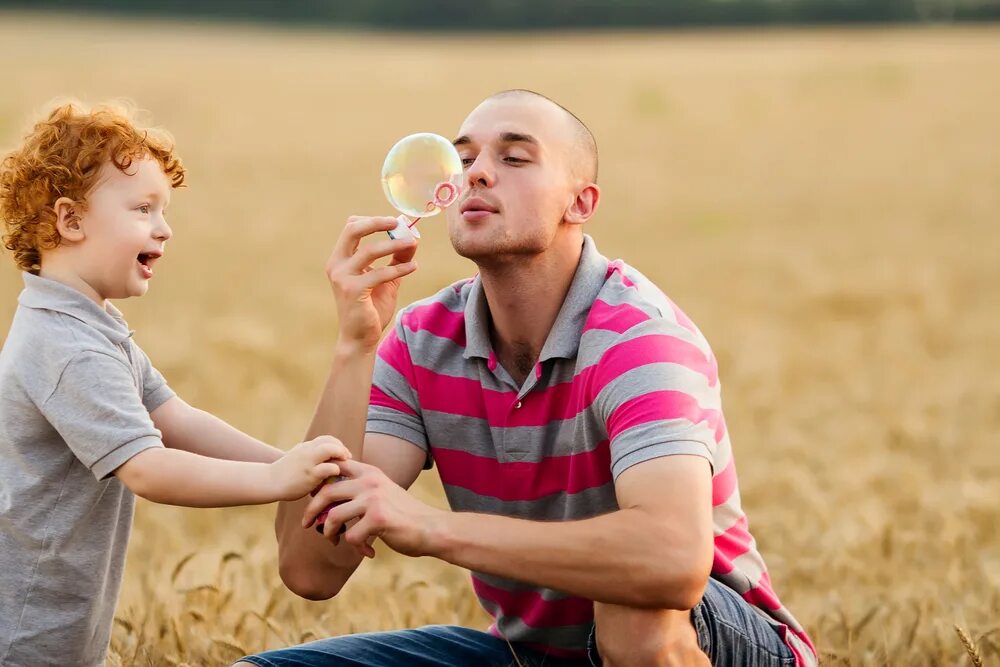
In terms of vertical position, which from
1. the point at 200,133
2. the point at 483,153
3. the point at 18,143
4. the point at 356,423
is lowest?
the point at 356,423

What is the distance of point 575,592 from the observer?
3.23 metres

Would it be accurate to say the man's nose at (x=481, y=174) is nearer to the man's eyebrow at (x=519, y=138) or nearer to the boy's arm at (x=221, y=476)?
the man's eyebrow at (x=519, y=138)

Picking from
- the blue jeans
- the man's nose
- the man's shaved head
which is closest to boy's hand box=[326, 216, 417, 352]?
the man's nose

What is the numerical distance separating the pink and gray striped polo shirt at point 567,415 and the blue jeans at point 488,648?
57mm

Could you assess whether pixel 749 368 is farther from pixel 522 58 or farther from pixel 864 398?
pixel 522 58

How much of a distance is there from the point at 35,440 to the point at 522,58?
33.0 meters

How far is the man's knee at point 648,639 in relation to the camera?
323 cm

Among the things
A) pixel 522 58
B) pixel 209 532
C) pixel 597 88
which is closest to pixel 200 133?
pixel 597 88

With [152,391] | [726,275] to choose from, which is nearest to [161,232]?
[152,391]

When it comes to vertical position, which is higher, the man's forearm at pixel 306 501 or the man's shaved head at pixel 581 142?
the man's shaved head at pixel 581 142

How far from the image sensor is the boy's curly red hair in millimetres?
3316

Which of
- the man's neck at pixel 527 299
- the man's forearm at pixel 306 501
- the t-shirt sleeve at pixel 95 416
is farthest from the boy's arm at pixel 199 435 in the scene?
the man's neck at pixel 527 299

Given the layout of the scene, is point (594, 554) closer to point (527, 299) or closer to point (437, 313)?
point (527, 299)

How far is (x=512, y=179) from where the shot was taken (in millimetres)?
3820
